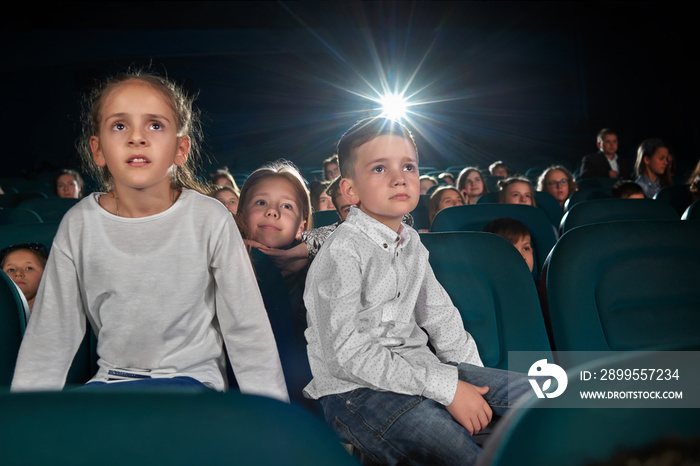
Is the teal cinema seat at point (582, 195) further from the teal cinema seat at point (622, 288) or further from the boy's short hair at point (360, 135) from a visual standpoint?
the boy's short hair at point (360, 135)

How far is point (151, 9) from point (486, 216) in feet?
37.6

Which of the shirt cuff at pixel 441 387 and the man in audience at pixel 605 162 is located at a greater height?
the man in audience at pixel 605 162

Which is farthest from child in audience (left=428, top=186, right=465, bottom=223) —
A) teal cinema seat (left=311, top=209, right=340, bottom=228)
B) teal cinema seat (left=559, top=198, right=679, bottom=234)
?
teal cinema seat (left=311, top=209, right=340, bottom=228)

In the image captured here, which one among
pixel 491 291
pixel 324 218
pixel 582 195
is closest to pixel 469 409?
pixel 491 291

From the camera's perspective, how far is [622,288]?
1516 mm

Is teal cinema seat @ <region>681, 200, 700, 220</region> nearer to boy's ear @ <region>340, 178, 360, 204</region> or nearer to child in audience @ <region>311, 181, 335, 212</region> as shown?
boy's ear @ <region>340, 178, 360, 204</region>

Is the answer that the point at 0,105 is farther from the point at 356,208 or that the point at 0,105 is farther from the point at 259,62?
the point at 356,208

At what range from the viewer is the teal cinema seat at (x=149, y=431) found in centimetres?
42

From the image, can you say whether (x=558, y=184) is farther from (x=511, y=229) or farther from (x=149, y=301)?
(x=149, y=301)

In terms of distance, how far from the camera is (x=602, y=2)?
11.7m

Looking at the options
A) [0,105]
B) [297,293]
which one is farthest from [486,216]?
[0,105]

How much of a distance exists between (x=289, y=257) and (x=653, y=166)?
4.46m

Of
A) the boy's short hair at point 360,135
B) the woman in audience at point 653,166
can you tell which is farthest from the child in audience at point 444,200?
the boy's short hair at point 360,135

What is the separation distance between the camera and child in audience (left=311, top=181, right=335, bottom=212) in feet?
12.9
